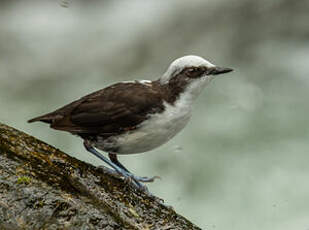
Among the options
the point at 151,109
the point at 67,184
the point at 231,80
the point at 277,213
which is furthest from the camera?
the point at 231,80

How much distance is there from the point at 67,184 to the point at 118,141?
1176mm

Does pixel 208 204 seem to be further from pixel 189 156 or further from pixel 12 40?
pixel 12 40

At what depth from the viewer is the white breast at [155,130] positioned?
16.3ft

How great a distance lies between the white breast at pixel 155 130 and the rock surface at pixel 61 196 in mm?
441

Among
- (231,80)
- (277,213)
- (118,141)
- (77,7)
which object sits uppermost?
(118,141)

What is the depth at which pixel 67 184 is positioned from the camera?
13.0 ft

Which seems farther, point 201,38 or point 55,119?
point 201,38

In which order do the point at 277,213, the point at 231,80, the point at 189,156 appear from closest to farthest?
the point at 277,213
the point at 189,156
the point at 231,80

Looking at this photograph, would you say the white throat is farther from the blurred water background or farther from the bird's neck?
the blurred water background

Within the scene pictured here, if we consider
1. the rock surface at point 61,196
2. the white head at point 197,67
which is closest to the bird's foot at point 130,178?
the rock surface at point 61,196

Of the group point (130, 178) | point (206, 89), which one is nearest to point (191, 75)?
point (130, 178)

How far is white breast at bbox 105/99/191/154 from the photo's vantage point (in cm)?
495

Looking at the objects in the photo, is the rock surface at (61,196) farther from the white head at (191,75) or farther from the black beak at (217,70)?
the black beak at (217,70)

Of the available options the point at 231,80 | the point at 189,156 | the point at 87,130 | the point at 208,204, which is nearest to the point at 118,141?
the point at 87,130
